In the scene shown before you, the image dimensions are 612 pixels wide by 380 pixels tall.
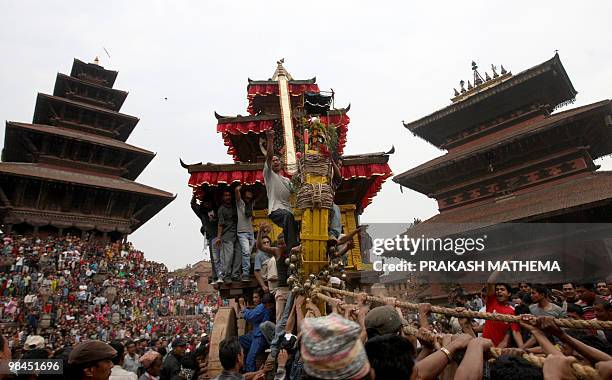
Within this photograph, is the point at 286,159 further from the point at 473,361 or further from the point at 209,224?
the point at 473,361

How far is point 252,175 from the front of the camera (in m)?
8.54

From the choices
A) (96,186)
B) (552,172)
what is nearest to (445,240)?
(552,172)

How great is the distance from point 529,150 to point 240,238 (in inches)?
536

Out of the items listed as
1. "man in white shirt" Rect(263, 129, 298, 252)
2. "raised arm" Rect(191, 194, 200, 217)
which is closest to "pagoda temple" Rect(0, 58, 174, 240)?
"raised arm" Rect(191, 194, 200, 217)

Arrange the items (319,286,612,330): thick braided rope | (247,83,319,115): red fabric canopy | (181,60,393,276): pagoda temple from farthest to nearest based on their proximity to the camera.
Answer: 1. (247,83,319,115): red fabric canopy
2. (181,60,393,276): pagoda temple
3. (319,286,612,330): thick braided rope

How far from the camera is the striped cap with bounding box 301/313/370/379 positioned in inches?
62.4

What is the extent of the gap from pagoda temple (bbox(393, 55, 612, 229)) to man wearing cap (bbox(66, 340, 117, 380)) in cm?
1264

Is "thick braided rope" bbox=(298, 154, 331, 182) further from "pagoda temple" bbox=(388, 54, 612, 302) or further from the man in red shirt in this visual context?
"pagoda temple" bbox=(388, 54, 612, 302)

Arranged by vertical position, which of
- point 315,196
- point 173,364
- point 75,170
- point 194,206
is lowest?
point 173,364

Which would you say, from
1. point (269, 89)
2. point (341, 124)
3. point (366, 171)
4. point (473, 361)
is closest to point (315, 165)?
point (473, 361)

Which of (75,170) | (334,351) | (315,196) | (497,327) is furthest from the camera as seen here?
(75,170)

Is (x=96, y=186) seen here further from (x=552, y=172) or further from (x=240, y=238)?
(x=552, y=172)

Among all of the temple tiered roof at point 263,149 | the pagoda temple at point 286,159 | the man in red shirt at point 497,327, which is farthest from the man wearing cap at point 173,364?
the man in red shirt at point 497,327

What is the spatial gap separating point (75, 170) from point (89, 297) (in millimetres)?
12271
